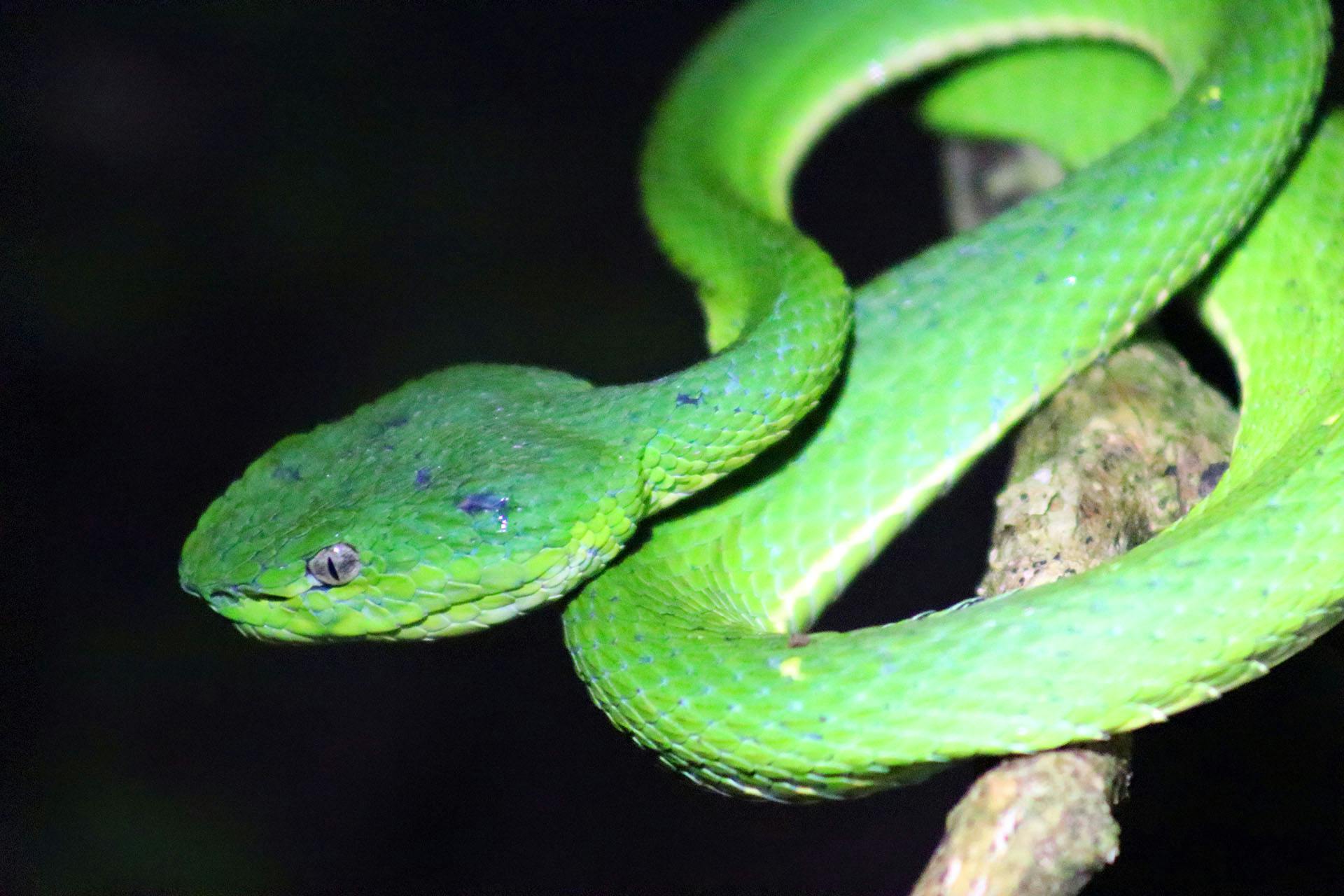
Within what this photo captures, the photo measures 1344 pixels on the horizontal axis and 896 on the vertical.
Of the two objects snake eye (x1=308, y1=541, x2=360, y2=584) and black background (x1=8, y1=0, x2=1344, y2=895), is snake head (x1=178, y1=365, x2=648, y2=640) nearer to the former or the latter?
snake eye (x1=308, y1=541, x2=360, y2=584)

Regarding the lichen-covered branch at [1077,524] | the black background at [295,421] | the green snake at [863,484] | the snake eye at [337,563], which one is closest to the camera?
the lichen-covered branch at [1077,524]

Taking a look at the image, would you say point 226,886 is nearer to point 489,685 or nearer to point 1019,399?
point 489,685

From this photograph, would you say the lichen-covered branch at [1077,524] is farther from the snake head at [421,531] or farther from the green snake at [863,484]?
the snake head at [421,531]

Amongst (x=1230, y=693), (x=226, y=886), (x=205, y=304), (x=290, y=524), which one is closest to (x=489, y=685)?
(x=226, y=886)

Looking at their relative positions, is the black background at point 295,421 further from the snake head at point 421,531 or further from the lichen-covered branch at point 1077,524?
the lichen-covered branch at point 1077,524

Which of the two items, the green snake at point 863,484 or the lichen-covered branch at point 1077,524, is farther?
the green snake at point 863,484

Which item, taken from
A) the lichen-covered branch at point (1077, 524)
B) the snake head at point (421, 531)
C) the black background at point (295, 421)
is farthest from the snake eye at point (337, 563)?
the black background at point (295, 421)

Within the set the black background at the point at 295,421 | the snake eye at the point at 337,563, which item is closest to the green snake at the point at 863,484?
the snake eye at the point at 337,563

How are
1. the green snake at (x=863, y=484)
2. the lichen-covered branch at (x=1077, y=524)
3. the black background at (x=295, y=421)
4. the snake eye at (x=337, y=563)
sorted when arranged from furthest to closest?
the black background at (x=295, y=421) < the snake eye at (x=337, y=563) < the green snake at (x=863, y=484) < the lichen-covered branch at (x=1077, y=524)
